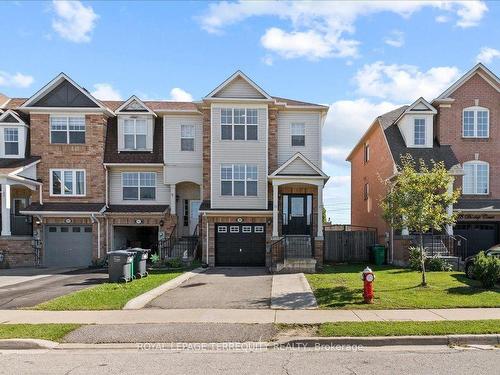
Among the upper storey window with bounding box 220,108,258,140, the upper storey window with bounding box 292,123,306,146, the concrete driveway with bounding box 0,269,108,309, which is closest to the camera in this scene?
the concrete driveway with bounding box 0,269,108,309

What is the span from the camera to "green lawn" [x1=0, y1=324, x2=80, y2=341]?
8.91 m

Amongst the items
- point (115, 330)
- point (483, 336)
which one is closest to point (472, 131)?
point (483, 336)

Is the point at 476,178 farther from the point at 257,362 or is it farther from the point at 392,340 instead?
the point at 257,362

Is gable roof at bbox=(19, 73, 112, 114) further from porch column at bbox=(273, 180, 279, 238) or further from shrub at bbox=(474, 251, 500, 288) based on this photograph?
shrub at bbox=(474, 251, 500, 288)

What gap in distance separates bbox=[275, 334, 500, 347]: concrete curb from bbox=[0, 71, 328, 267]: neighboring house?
1298 centimetres

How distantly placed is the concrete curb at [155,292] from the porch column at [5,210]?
1103cm

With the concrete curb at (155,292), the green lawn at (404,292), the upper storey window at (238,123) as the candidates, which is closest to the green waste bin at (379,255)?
the green lawn at (404,292)

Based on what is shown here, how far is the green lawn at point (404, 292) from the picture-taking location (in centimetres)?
1169

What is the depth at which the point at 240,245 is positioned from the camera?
908 inches

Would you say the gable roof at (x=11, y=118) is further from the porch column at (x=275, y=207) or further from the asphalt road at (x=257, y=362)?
the asphalt road at (x=257, y=362)

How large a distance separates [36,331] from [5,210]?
16.2 meters

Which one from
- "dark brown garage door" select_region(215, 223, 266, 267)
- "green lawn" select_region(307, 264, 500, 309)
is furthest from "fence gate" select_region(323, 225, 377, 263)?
"green lawn" select_region(307, 264, 500, 309)

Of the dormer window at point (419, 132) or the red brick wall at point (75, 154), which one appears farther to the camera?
the red brick wall at point (75, 154)

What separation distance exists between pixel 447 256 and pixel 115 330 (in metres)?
15.4
